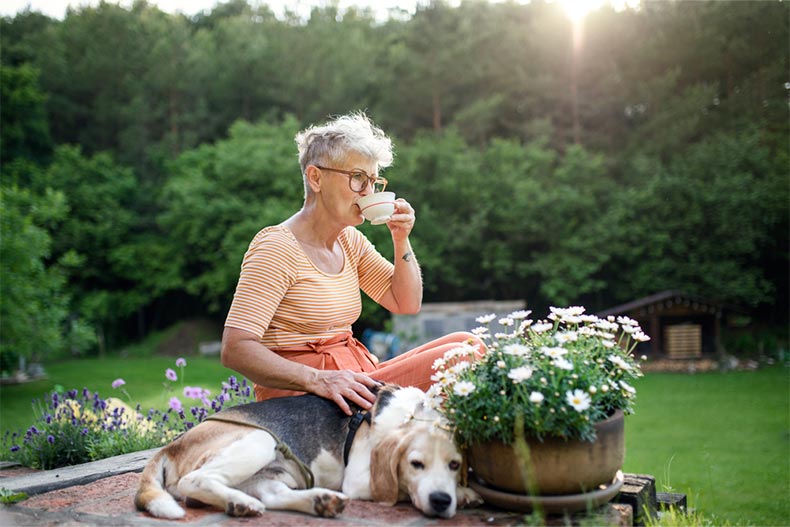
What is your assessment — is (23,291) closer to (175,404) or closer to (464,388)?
(175,404)

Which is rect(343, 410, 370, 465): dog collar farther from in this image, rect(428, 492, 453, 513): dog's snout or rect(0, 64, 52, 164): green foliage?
rect(0, 64, 52, 164): green foliage

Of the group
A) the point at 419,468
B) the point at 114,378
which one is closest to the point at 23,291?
the point at 114,378

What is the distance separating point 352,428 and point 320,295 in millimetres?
762

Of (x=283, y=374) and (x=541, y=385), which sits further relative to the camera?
(x=283, y=374)

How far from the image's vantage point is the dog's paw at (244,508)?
2.96 m

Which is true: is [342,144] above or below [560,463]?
above

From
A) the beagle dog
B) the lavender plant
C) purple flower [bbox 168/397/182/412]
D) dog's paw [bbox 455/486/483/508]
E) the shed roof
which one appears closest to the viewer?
the beagle dog

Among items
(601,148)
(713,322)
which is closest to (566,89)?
(601,148)

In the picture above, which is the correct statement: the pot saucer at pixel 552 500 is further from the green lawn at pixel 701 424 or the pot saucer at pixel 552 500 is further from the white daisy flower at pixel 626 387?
the green lawn at pixel 701 424

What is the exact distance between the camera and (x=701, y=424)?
38.3 ft

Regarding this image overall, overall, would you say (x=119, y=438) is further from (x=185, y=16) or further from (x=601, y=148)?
(x=185, y=16)

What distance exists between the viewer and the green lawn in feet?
23.8

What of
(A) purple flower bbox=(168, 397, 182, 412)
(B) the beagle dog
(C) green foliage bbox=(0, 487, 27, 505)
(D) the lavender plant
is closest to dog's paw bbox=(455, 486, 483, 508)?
A: (B) the beagle dog

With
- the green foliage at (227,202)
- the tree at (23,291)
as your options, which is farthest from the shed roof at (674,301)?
the tree at (23,291)
